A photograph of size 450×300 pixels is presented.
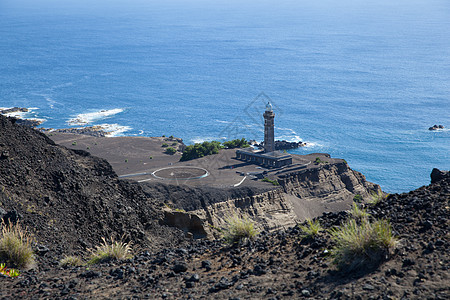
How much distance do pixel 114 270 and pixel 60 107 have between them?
140 meters

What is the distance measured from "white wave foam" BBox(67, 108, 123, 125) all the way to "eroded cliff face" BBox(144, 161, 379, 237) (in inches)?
2723

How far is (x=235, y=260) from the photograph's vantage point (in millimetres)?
16266

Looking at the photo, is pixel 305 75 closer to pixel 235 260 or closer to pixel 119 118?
pixel 119 118

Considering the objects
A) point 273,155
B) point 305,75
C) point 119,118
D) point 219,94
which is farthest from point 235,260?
point 305,75

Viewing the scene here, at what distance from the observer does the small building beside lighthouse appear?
81688 mm

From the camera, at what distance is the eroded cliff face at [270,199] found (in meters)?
52.0

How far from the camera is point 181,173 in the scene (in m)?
72.5

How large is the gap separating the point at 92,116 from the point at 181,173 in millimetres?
73842

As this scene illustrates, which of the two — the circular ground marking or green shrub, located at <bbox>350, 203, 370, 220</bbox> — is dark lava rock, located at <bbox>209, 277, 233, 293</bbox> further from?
the circular ground marking

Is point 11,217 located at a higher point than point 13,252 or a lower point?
lower

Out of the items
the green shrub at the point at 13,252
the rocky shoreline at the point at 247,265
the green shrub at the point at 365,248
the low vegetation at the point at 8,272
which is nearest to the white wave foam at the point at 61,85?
the rocky shoreline at the point at 247,265

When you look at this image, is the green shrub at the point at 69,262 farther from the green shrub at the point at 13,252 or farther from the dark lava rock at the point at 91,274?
the dark lava rock at the point at 91,274

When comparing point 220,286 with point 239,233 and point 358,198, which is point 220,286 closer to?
point 239,233

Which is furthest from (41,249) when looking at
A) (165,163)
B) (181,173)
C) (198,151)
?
(198,151)
